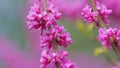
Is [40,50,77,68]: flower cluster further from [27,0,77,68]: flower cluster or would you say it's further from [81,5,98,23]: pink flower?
[81,5,98,23]: pink flower

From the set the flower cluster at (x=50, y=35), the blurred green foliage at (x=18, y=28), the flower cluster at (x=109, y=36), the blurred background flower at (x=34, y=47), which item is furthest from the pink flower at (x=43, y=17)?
the blurred green foliage at (x=18, y=28)

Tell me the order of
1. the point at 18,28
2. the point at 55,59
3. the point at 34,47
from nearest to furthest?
1. the point at 55,59
2. the point at 34,47
3. the point at 18,28

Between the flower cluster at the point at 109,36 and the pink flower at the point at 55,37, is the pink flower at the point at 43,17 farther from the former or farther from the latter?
the flower cluster at the point at 109,36

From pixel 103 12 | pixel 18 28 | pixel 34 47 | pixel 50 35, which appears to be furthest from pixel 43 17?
pixel 18 28

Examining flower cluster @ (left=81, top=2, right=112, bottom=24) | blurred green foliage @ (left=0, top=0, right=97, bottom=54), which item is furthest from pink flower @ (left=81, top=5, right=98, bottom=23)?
blurred green foliage @ (left=0, top=0, right=97, bottom=54)

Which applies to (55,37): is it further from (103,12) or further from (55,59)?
(103,12)

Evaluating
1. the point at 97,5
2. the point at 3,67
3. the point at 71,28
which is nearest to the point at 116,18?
the point at 97,5
